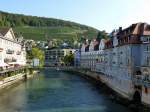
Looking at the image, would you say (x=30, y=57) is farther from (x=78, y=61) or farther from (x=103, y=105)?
(x=103, y=105)

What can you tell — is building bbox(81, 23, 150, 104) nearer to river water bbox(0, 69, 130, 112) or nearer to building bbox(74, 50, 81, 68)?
river water bbox(0, 69, 130, 112)

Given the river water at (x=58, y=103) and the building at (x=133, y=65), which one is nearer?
the river water at (x=58, y=103)

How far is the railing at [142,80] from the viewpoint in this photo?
50919mm

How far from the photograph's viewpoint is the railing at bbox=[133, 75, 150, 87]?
50919mm

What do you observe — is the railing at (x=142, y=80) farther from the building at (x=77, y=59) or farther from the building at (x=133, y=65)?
the building at (x=77, y=59)

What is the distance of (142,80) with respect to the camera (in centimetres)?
5312

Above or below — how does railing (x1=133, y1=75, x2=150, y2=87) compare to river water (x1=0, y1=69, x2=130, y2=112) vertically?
above

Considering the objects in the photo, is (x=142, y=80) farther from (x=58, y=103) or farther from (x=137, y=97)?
(x=58, y=103)

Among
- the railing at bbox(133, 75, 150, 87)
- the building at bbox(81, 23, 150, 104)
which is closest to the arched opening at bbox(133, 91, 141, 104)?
the building at bbox(81, 23, 150, 104)

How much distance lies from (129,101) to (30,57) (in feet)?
419

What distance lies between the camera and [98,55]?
125062 mm

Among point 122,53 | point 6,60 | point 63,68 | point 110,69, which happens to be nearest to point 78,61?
point 63,68

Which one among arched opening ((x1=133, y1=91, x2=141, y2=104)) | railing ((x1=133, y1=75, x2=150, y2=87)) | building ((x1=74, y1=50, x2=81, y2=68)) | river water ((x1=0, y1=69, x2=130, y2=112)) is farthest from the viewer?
building ((x1=74, y1=50, x2=81, y2=68))

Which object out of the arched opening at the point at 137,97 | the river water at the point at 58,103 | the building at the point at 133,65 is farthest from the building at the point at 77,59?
the arched opening at the point at 137,97
